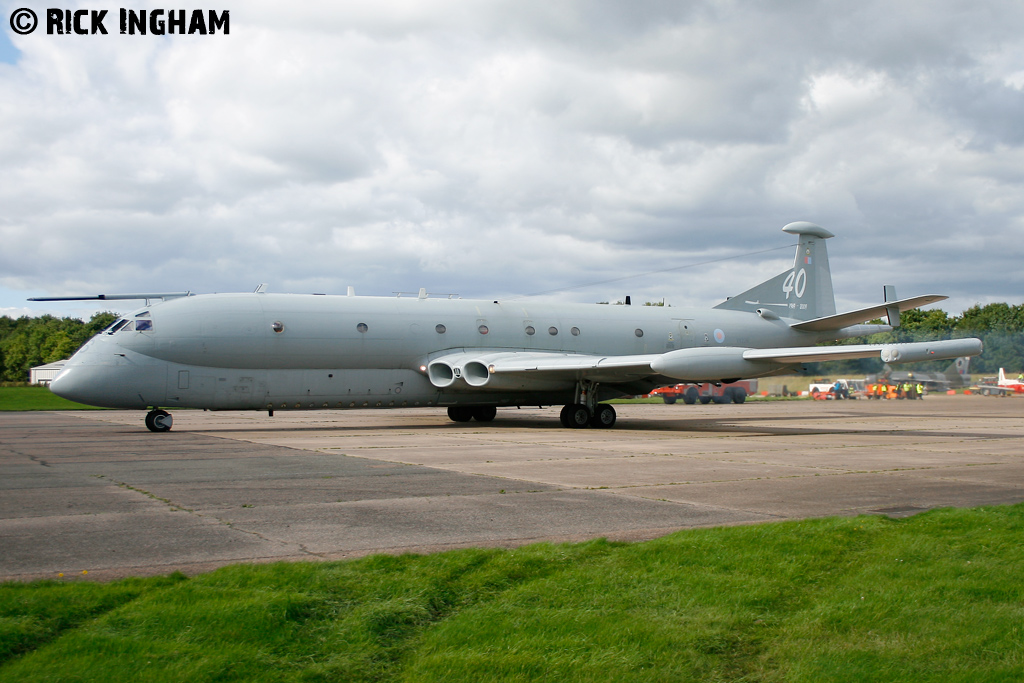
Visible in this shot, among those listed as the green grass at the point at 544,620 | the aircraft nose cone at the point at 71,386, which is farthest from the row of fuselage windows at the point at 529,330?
the green grass at the point at 544,620

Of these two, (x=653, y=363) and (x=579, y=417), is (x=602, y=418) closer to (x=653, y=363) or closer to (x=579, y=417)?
(x=579, y=417)

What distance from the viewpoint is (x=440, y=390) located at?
21.8m

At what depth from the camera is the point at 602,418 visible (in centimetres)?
2223

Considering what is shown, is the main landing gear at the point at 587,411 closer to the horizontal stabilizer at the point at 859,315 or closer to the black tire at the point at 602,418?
the black tire at the point at 602,418

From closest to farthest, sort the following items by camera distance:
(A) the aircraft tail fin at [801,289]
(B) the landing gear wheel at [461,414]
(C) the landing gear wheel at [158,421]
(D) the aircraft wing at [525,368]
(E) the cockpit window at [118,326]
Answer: (E) the cockpit window at [118,326] → (C) the landing gear wheel at [158,421] → (D) the aircraft wing at [525,368] → (B) the landing gear wheel at [461,414] → (A) the aircraft tail fin at [801,289]

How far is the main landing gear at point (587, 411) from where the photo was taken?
22141 millimetres

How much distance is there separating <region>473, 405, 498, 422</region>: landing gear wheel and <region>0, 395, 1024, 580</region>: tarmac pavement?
20.2 ft

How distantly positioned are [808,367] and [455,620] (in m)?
24.5

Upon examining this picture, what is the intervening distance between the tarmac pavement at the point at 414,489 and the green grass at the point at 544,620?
88cm

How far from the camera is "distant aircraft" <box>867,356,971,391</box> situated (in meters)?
50.8

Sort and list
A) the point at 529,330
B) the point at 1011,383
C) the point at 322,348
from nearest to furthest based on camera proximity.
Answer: the point at 322,348 < the point at 529,330 < the point at 1011,383

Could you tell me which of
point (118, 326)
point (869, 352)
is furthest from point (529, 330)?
point (118, 326)

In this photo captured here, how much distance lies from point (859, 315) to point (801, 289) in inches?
180

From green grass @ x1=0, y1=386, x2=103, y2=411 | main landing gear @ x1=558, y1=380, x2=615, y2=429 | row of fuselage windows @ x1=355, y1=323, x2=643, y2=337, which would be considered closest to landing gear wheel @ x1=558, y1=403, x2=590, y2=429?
main landing gear @ x1=558, y1=380, x2=615, y2=429
